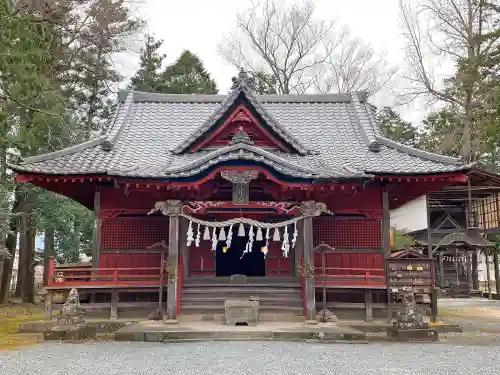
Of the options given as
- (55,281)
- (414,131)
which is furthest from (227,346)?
(414,131)

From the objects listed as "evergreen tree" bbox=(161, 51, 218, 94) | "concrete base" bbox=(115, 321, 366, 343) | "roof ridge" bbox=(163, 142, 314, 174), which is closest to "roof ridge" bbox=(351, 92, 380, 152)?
"roof ridge" bbox=(163, 142, 314, 174)

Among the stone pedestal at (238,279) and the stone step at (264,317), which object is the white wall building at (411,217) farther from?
the stone step at (264,317)

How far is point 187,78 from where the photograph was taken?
36688 mm

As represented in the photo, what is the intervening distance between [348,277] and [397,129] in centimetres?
3385

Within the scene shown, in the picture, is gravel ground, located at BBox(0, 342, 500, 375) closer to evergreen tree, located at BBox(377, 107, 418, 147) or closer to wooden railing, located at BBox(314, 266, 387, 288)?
wooden railing, located at BBox(314, 266, 387, 288)

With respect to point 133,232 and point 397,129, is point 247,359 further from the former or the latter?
point 397,129

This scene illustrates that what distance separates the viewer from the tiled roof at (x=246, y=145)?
12391 millimetres

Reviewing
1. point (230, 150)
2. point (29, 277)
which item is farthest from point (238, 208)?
point (29, 277)

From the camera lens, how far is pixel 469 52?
89.8 ft

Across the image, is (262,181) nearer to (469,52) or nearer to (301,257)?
(301,257)

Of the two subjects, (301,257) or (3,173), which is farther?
(3,173)

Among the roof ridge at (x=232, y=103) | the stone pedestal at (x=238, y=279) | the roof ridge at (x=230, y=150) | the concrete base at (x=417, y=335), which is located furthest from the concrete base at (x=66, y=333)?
the concrete base at (x=417, y=335)

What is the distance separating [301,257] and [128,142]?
7.26m

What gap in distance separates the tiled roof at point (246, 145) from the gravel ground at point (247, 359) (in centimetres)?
439
